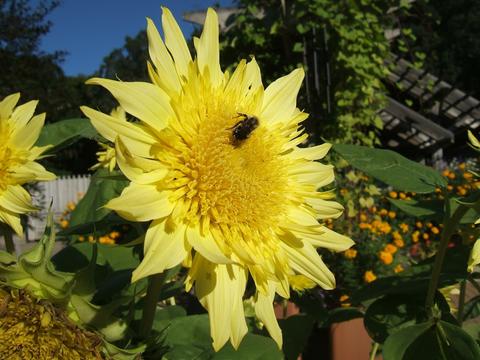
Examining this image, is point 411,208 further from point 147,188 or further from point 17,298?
point 17,298

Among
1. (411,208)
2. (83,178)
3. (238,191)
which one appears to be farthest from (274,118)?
(83,178)

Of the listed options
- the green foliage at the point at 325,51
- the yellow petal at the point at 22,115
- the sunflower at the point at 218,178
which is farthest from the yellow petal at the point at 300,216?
the green foliage at the point at 325,51

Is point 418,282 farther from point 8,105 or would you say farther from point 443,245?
point 8,105

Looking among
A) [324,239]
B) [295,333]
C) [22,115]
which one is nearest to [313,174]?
[324,239]

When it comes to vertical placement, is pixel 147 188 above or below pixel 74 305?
above

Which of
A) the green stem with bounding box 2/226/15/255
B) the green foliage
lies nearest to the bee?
the green stem with bounding box 2/226/15/255

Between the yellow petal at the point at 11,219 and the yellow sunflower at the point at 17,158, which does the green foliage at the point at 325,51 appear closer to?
the yellow sunflower at the point at 17,158
